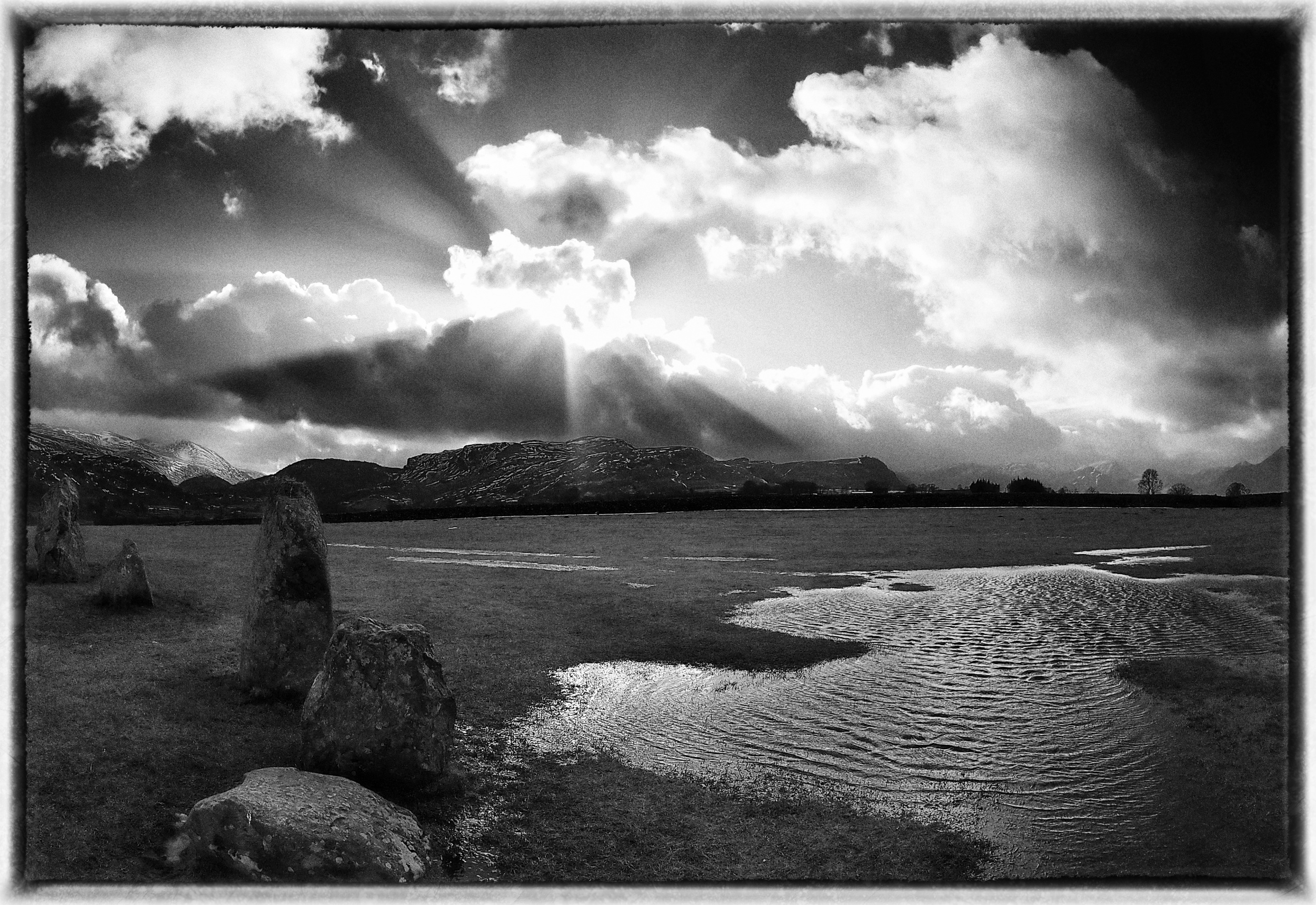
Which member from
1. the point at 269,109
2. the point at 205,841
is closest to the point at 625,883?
the point at 205,841

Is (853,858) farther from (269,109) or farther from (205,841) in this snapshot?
(269,109)

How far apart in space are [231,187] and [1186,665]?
15998 mm

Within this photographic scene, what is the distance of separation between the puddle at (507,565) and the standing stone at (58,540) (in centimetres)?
1193

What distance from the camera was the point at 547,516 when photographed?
43156 mm

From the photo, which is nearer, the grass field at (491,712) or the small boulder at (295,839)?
the small boulder at (295,839)

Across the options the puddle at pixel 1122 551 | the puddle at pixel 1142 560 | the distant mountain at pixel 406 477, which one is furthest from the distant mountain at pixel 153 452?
the puddle at pixel 1122 551

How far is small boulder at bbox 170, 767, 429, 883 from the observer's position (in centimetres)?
509

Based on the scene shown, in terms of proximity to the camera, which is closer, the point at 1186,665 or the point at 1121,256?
the point at 1121,256

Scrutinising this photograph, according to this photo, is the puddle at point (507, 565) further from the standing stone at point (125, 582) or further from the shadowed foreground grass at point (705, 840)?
the shadowed foreground grass at point (705, 840)

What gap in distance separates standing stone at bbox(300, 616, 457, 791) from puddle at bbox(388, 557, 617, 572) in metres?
18.9

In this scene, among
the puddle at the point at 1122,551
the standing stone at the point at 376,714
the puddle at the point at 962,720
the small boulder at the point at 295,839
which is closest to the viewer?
the small boulder at the point at 295,839

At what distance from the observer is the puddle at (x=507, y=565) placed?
2694 cm

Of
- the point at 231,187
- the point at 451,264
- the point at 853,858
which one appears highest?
the point at 231,187

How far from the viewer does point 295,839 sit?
201 inches
